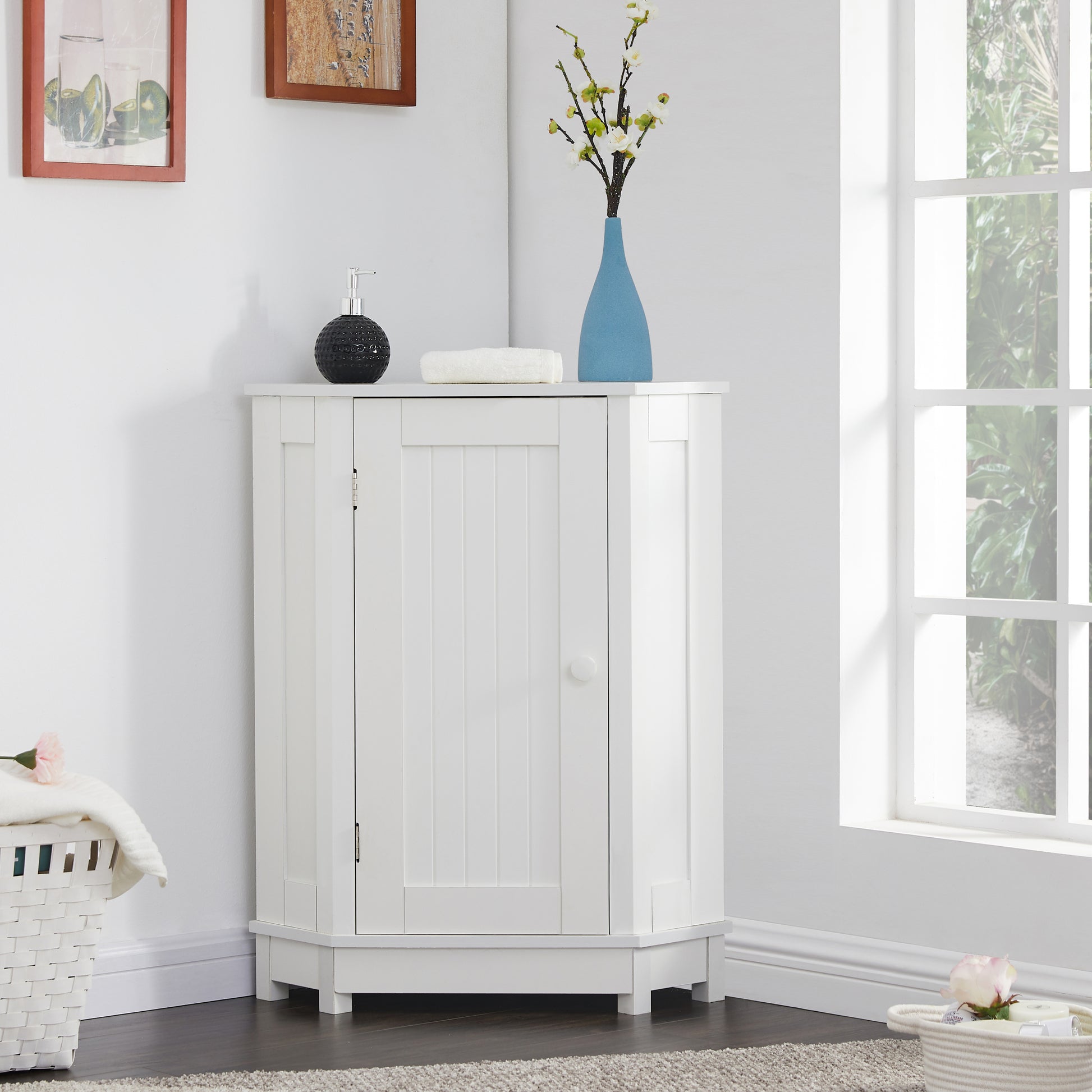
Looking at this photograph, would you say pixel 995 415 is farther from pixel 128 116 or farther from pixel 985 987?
pixel 128 116

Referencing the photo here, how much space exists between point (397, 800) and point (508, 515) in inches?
A: 19.4

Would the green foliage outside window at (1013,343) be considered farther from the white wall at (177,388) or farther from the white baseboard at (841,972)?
the white wall at (177,388)

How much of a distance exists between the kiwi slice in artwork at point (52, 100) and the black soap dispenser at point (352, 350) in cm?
55

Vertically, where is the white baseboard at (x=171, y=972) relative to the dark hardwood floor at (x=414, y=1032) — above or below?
above

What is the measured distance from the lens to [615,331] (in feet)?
8.28

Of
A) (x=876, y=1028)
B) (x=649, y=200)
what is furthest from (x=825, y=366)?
(x=876, y=1028)

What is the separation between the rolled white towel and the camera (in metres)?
2.48

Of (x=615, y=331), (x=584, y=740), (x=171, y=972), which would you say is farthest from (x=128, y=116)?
(x=171, y=972)

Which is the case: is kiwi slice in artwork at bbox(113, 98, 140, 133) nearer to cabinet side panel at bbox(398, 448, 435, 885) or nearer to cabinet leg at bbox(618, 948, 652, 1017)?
cabinet side panel at bbox(398, 448, 435, 885)

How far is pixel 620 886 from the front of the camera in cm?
247

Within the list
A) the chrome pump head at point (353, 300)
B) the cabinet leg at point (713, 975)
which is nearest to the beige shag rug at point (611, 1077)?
the cabinet leg at point (713, 975)

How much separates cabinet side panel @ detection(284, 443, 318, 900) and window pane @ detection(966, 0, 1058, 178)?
4.13 ft

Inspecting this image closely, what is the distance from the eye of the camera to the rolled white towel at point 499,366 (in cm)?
248

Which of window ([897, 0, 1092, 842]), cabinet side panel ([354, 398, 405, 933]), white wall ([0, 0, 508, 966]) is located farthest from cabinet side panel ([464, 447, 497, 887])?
window ([897, 0, 1092, 842])
